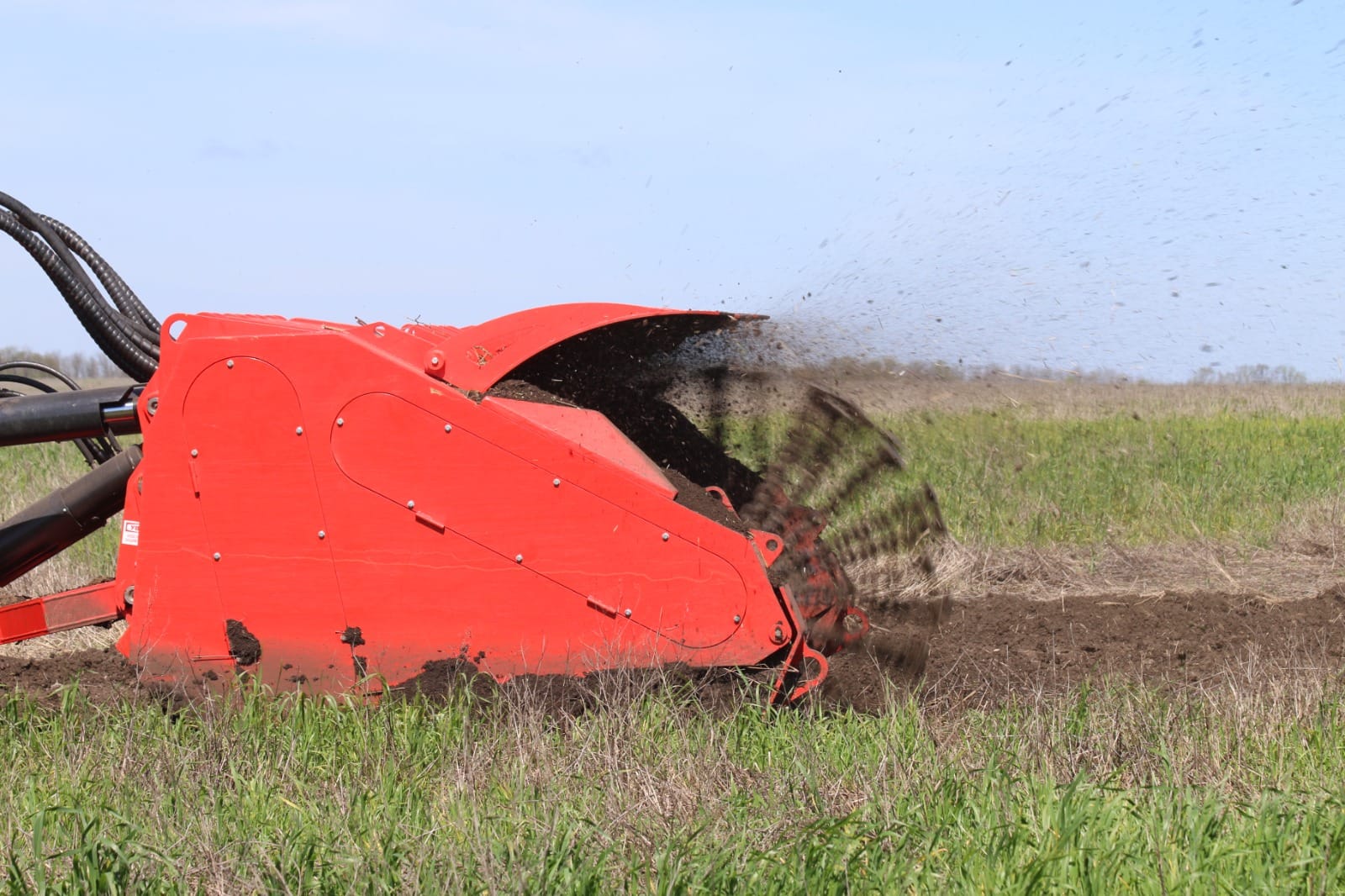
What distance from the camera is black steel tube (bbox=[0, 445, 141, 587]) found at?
414cm

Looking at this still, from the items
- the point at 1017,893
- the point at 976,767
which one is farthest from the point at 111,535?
the point at 1017,893

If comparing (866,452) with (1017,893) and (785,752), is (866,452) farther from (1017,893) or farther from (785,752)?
(1017,893)

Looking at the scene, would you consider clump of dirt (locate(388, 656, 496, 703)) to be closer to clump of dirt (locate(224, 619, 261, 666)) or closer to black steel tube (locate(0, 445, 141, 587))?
clump of dirt (locate(224, 619, 261, 666))

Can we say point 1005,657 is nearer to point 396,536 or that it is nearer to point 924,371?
point 924,371

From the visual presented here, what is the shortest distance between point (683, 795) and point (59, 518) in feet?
8.45

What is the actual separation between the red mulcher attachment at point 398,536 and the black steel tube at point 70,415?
1.07 ft

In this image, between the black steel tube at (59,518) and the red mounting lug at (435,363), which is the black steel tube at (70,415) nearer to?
the black steel tube at (59,518)

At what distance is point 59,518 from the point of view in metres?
4.18

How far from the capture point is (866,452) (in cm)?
442

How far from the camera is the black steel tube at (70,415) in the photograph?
414cm

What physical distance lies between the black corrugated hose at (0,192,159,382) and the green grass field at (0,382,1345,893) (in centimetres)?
135

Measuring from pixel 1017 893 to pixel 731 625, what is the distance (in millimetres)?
1449

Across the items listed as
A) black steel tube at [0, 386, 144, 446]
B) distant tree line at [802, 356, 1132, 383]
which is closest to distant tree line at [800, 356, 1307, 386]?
distant tree line at [802, 356, 1132, 383]

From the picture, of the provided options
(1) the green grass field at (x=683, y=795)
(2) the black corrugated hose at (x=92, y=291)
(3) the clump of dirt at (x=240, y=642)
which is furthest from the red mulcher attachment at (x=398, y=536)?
(2) the black corrugated hose at (x=92, y=291)
